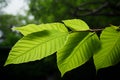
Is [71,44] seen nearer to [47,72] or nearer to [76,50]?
[76,50]

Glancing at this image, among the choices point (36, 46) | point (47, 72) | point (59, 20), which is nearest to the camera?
point (36, 46)

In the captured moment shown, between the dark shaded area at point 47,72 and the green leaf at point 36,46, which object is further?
the dark shaded area at point 47,72

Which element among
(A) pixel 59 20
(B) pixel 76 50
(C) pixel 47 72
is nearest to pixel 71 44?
(B) pixel 76 50

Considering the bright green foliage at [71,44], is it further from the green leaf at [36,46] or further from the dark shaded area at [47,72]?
the dark shaded area at [47,72]

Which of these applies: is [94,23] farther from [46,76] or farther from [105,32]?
[105,32]

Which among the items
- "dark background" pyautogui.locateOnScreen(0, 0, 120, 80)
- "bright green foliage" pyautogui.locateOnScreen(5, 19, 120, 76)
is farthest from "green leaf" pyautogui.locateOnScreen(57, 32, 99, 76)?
"dark background" pyautogui.locateOnScreen(0, 0, 120, 80)

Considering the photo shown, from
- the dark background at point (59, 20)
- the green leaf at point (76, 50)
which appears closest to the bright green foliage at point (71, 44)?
the green leaf at point (76, 50)

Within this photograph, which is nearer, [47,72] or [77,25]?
[77,25]
